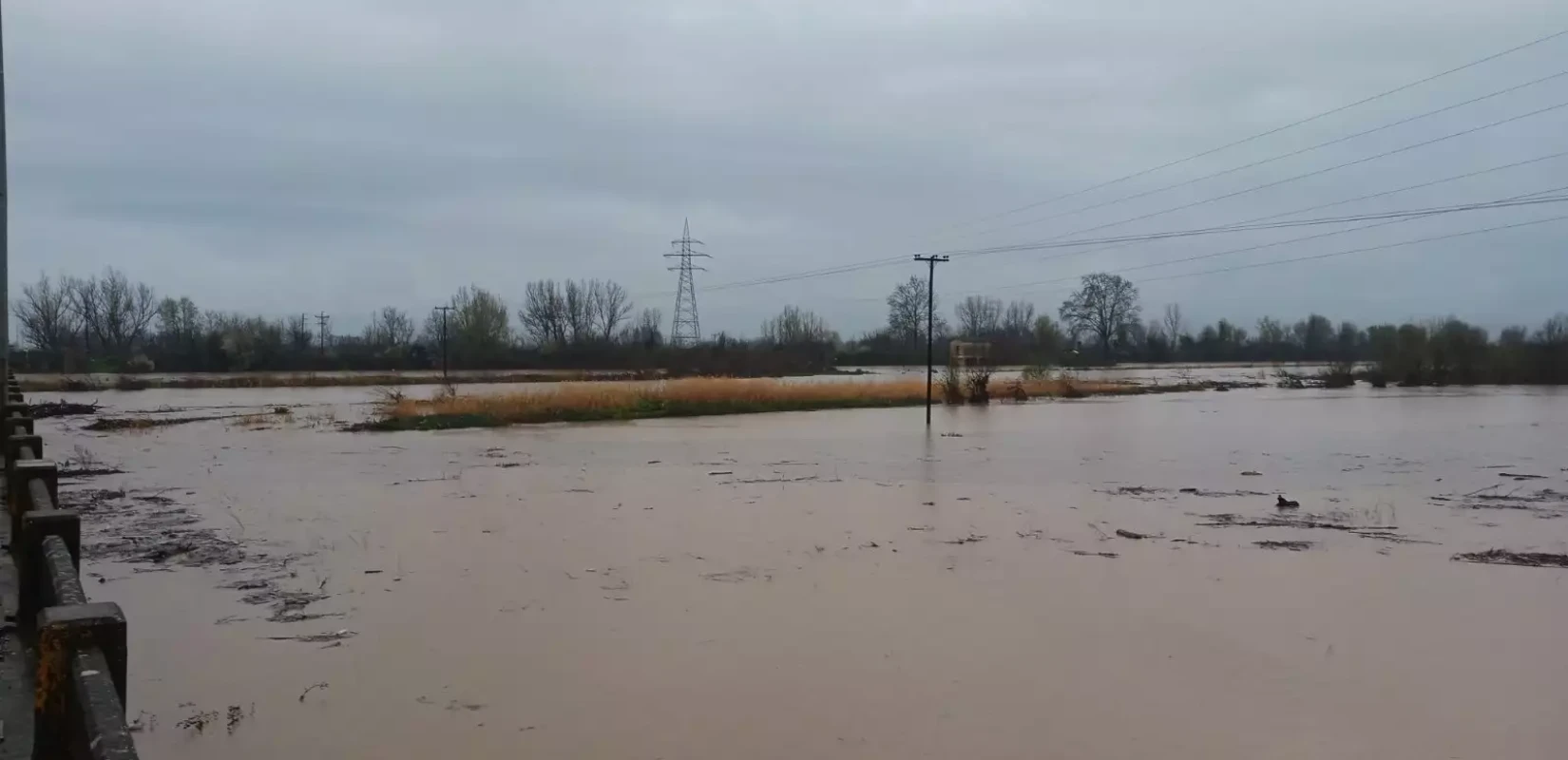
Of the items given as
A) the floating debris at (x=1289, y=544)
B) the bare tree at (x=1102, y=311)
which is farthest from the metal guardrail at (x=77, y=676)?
the bare tree at (x=1102, y=311)

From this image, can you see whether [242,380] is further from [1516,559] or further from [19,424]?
[1516,559]

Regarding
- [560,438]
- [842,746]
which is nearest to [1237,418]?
[560,438]

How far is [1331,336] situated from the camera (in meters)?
105

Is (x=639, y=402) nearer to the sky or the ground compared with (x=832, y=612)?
nearer to the sky

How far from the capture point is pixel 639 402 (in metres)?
30.2

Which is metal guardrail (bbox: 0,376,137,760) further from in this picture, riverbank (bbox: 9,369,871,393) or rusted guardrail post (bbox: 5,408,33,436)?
riverbank (bbox: 9,369,871,393)

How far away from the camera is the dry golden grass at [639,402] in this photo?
2616 cm

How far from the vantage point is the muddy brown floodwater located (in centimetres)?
541

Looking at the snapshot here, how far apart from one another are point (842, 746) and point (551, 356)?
68.6 metres

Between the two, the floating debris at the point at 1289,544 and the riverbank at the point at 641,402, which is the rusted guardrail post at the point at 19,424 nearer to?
the floating debris at the point at 1289,544

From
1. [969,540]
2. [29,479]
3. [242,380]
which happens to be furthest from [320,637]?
[242,380]

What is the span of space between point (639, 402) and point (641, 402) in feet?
0.34

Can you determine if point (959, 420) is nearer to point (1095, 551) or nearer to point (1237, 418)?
point (1237, 418)

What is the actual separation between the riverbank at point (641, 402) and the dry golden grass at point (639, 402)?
0.02m
